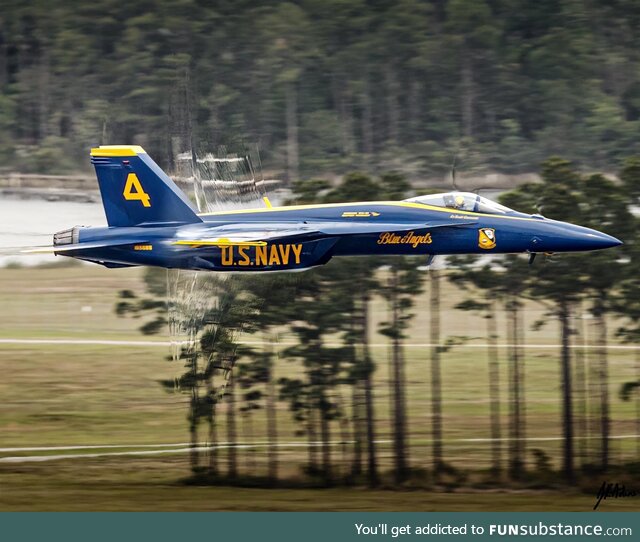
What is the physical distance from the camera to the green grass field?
164 feet

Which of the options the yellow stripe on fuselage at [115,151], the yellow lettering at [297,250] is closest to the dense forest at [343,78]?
the yellow stripe on fuselage at [115,151]

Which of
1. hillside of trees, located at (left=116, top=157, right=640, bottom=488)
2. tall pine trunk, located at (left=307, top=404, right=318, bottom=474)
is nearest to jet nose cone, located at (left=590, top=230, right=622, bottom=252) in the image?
hillside of trees, located at (left=116, top=157, right=640, bottom=488)

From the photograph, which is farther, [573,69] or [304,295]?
[573,69]

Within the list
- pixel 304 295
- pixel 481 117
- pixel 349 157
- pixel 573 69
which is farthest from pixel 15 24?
pixel 304 295

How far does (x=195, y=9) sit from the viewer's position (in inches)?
3524

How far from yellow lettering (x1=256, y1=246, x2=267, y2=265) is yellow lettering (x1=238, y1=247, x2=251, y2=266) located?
0.90ft

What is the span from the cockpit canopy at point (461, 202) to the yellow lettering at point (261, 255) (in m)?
4.29

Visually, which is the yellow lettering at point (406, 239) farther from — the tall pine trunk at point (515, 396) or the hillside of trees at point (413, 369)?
the tall pine trunk at point (515, 396)

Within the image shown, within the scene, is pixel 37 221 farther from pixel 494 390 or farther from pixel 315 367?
pixel 494 390

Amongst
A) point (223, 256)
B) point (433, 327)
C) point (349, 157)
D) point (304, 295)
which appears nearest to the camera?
point (223, 256)

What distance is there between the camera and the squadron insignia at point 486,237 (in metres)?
35.9

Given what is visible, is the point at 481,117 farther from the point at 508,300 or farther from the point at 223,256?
the point at 223,256

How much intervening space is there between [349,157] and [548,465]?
3319 centimetres
